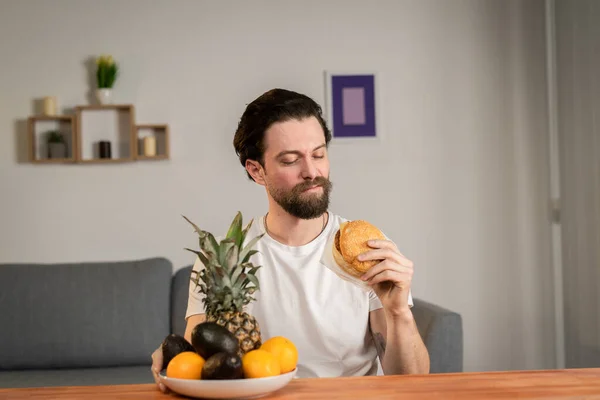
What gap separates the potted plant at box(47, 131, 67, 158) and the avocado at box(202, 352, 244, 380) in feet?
10.4

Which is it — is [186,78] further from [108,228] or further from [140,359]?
[140,359]

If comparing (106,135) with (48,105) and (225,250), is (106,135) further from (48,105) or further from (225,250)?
(225,250)

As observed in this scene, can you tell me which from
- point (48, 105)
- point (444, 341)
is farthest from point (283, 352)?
point (48, 105)

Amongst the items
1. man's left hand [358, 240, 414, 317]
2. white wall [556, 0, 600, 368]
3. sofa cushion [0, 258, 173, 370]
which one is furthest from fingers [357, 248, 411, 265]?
white wall [556, 0, 600, 368]

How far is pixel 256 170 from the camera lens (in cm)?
211

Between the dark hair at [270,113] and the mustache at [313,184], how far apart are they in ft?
0.69

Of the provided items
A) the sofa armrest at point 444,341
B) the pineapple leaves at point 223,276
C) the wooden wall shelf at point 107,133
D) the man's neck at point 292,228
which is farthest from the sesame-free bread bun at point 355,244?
the wooden wall shelf at point 107,133

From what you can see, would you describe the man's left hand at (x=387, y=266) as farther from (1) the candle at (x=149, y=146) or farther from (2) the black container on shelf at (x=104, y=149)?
(2) the black container on shelf at (x=104, y=149)

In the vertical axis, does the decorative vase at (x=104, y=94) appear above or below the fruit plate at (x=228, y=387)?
above

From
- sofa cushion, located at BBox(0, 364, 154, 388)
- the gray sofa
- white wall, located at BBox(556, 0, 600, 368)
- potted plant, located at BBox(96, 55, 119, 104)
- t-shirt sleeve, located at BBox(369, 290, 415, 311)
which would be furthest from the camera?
potted plant, located at BBox(96, 55, 119, 104)

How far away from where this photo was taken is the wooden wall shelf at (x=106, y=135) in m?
4.05

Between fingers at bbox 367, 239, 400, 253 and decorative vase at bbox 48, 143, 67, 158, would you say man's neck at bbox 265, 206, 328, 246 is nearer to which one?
fingers at bbox 367, 239, 400, 253

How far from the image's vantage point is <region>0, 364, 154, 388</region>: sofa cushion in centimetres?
317

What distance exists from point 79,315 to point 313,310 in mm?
2004
